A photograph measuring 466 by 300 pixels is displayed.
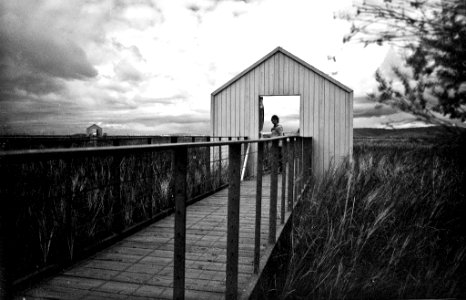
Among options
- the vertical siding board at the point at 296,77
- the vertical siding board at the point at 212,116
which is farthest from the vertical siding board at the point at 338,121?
the vertical siding board at the point at 212,116

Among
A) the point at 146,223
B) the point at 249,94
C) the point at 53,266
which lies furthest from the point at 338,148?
the point at 53,266

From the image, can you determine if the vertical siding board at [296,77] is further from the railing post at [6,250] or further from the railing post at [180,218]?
the railing post at [6,250]

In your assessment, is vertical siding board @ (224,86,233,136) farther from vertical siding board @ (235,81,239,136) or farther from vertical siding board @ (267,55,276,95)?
vertical siding board @ (267,55,276,95)

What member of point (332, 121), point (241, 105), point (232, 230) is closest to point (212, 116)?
point (241, 105)

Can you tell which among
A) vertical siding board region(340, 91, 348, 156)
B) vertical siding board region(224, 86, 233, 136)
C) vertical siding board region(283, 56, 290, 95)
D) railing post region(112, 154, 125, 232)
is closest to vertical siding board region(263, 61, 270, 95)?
vertical siding board region(283, 56, 290, 95)

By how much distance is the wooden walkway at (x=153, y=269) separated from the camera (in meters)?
2.91

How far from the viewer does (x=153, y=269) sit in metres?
3.40

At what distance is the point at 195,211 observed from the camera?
19.5ft

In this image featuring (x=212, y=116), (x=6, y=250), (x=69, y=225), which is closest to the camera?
(x=6, y=250)

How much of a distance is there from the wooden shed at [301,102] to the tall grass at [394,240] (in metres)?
4.59

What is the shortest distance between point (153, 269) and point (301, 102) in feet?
28.3

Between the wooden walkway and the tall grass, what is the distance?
2.11 ft

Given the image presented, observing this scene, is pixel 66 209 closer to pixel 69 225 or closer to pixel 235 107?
pixel 69 225

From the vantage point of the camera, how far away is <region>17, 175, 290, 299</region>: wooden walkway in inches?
115
